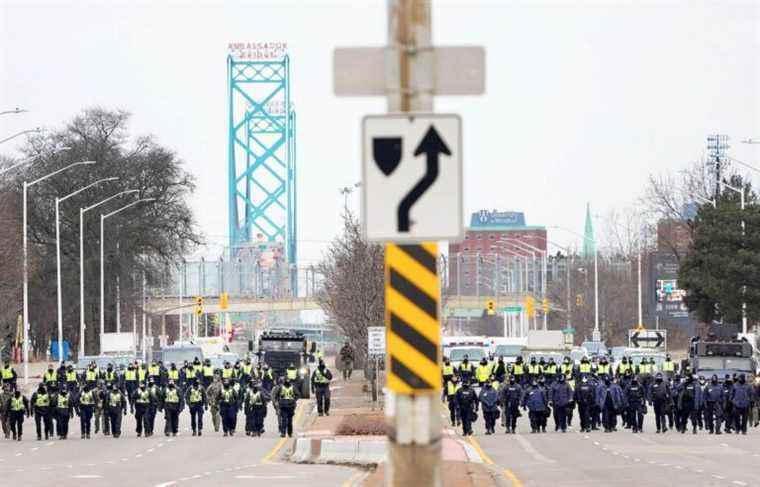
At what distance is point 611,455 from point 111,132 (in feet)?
209

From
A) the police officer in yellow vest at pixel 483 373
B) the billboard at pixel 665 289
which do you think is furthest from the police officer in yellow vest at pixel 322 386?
the billboard at pixel 665 289

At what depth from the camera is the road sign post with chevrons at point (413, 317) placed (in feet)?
35.8

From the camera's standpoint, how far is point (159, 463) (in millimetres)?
33906

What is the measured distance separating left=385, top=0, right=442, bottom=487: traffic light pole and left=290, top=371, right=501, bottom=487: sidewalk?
15.4m

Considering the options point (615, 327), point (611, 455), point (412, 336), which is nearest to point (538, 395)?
point (611, 455)

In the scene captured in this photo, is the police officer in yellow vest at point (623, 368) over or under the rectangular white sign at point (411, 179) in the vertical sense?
under

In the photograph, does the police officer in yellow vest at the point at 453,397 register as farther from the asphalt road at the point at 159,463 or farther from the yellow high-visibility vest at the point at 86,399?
the yellow high-visibility vest at the point at 86,399

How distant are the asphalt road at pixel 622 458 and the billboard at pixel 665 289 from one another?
39410mm

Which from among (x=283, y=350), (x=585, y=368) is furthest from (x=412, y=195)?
(x=283, y=350)

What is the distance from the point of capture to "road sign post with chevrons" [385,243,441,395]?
1092 centimetres

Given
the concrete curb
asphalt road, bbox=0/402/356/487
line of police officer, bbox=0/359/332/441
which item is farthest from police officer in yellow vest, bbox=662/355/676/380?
the concrete curb

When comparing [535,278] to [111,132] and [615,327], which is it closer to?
[615,327]

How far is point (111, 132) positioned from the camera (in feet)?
316

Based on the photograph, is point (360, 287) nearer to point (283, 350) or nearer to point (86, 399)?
point (283, 350)
